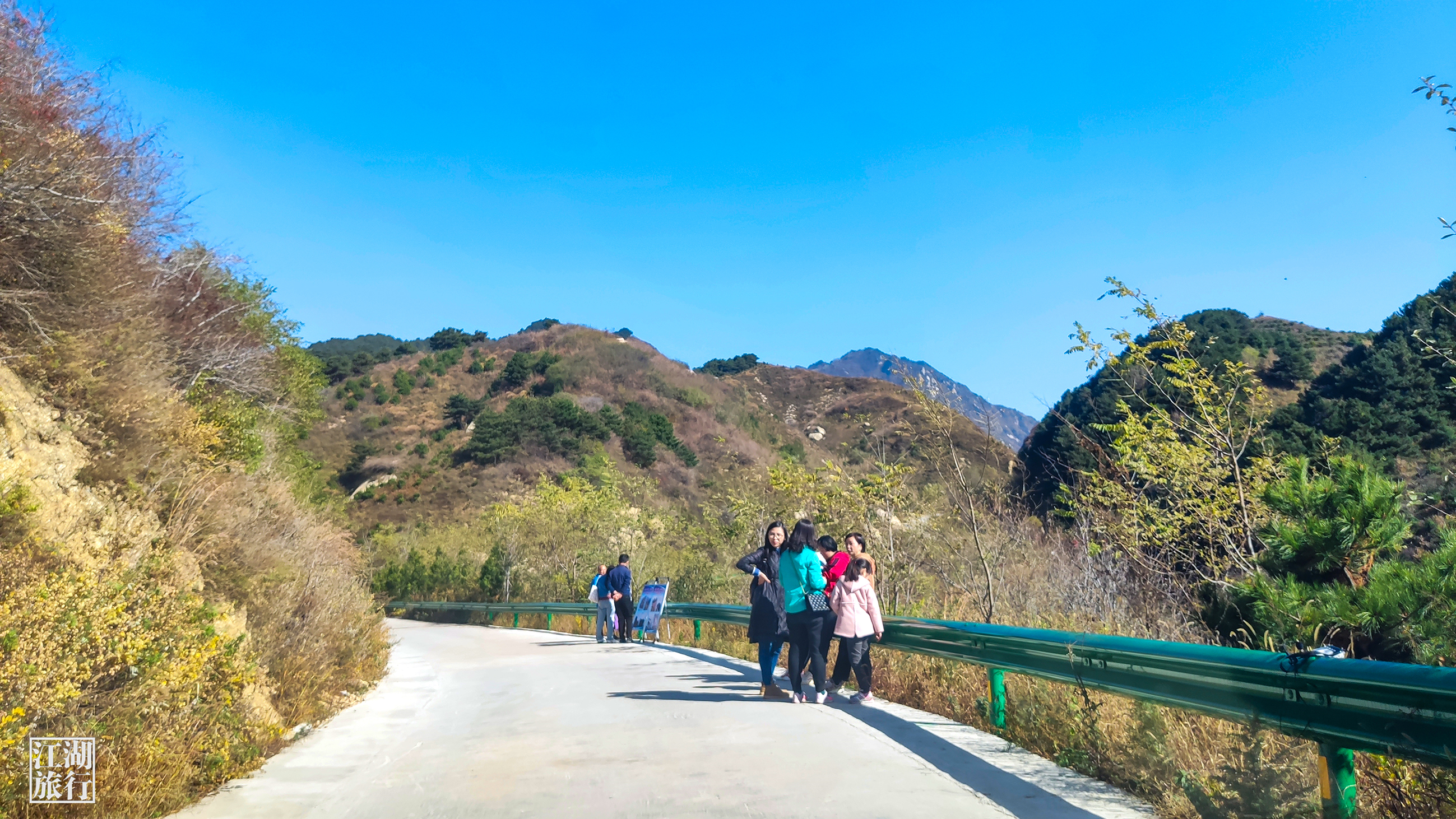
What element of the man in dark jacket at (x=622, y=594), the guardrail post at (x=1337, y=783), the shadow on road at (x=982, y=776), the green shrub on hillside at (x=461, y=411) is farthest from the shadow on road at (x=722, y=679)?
the green shrub on hillside at (x=461, y=411)

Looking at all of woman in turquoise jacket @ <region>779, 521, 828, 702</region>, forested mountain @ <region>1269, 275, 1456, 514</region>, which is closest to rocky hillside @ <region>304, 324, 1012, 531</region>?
forested mountain @ <region>1269, 275, 1456, 514</region>

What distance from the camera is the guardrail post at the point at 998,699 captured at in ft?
25.4

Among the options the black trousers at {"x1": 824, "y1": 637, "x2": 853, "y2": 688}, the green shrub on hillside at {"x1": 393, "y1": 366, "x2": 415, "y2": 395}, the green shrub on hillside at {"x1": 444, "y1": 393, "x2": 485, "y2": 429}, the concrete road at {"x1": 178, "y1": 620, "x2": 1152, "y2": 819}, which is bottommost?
the concrete road at {"x1": 178, "y1": 620, "x2": 1152, "y2": 819}

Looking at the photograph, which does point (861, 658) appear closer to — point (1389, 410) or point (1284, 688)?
point (1284, 688)

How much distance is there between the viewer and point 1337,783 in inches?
171

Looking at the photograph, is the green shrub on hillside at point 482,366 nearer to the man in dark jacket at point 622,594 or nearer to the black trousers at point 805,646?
the man in dark jacket at point 622,594

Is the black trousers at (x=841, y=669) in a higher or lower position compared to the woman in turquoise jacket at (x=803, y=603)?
lower

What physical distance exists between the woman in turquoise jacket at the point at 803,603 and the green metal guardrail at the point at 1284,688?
2425mm

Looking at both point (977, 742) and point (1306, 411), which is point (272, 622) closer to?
point (977, 742)

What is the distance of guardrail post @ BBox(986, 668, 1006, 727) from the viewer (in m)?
7.75

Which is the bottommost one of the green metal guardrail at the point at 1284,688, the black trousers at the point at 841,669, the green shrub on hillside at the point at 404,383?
the black trousers at the point at 841,669

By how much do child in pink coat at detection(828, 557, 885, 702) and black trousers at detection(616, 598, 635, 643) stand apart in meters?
10.6

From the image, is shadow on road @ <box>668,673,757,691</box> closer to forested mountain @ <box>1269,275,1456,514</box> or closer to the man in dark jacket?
the man in dark jacket

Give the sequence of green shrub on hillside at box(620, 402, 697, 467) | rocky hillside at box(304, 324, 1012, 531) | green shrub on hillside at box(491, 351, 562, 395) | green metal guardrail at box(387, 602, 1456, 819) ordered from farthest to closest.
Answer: green shrub on hillside at box(491, 351, 562, 395), green shrub on hillside at box(620, 402, 697, 467), rocky hillside at box(304, 324, 1012, 531), green metal guardrail at box(387, 602, 1456, 819)
